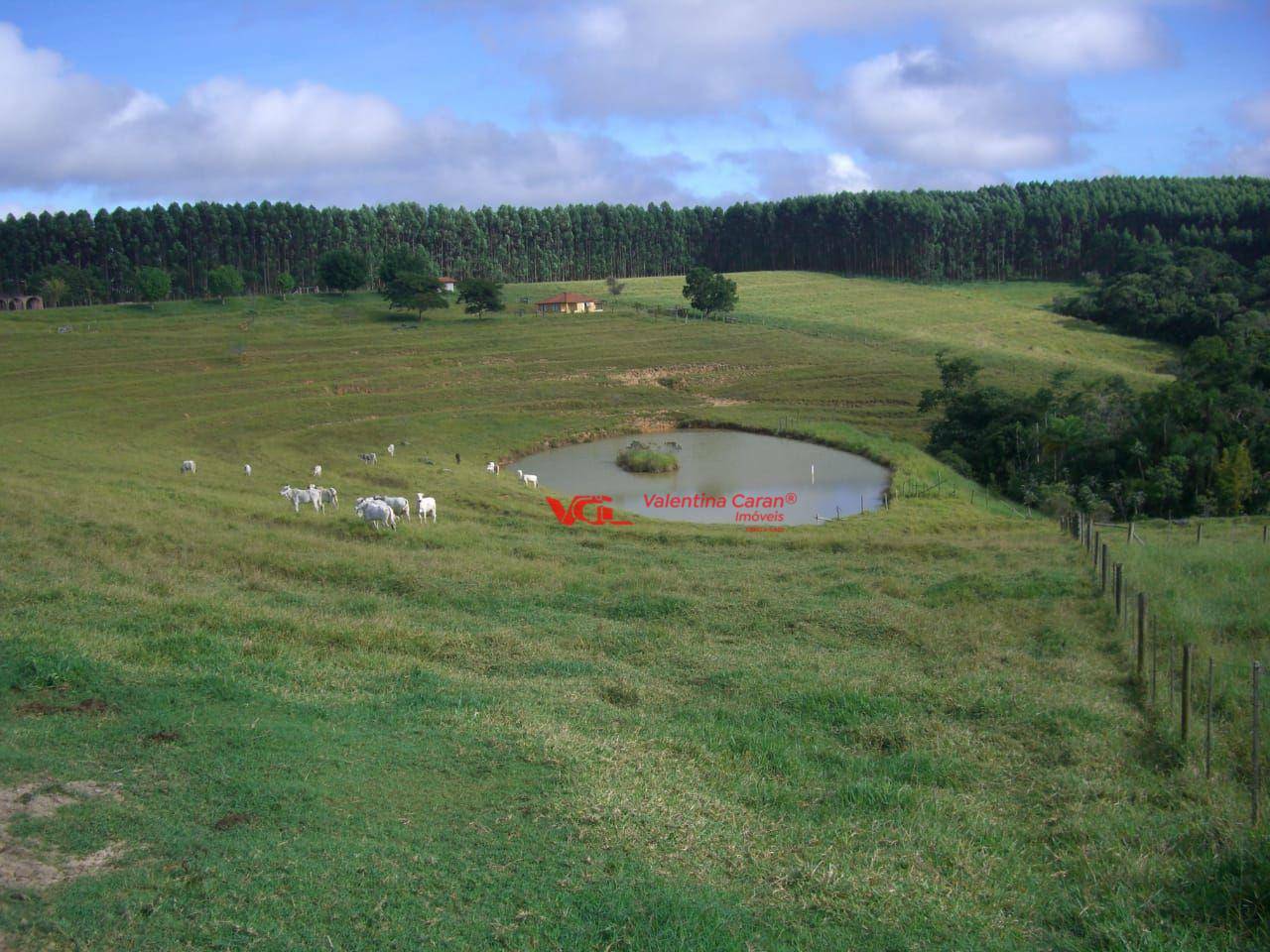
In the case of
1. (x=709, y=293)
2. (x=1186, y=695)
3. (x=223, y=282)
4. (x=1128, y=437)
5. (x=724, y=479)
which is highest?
(x=223, y=282)

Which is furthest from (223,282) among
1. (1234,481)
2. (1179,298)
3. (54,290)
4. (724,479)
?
(1179,298)

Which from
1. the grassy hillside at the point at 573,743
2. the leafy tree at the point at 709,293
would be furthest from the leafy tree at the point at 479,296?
the grassy hillside at the point at 573,743

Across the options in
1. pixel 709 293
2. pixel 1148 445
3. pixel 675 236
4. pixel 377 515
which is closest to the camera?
pixel 377 515

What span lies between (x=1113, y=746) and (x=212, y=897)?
922cm

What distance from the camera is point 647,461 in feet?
161

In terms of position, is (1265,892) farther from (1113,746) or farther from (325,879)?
(325,879)

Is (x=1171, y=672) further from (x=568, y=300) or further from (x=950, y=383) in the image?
(x=568, y=300)

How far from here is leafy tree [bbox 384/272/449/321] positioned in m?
84.9

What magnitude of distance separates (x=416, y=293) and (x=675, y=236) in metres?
70.0

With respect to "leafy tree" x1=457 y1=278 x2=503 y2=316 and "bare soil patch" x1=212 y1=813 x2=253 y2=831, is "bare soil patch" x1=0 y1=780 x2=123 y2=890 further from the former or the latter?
"leafy tree" x1=457 y1=278 x2=503 y2=316

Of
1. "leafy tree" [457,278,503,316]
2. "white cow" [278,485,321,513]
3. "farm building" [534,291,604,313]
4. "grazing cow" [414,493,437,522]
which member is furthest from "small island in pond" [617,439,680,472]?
"farm building" [534,291,604,313]

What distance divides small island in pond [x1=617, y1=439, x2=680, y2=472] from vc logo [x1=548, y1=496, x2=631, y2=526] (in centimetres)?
769

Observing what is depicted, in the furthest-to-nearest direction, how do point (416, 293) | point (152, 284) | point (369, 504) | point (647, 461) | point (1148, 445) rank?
1. point (152, 284)
2. point (416, 293)
3. point (647, 461)
4. point (1148, 445)
5. point (369, 504)

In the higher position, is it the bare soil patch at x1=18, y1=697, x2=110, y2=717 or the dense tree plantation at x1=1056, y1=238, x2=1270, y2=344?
the dense tree plantation at x1=1056, y1=238, x2=1270, y2=344
